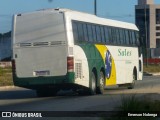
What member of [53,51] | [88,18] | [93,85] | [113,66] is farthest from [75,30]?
[113,66]

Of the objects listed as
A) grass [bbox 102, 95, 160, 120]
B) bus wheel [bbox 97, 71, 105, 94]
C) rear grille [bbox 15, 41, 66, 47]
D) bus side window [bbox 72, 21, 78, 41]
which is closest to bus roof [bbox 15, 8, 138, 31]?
bus side window [bbox 72, 21, 78, 41]

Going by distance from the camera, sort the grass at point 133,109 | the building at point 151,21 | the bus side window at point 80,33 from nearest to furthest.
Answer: the grass at point 133,109, the bus side window at point 80,33, the building at point 151,21

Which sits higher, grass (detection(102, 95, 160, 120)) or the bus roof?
the bus roof

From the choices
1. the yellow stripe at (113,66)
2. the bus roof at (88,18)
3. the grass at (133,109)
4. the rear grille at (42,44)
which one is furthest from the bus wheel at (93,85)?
the grass at (133,109)

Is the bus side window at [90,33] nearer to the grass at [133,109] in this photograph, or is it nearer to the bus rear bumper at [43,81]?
A: the bus rear bumper at [43,81]

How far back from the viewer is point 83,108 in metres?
19.0

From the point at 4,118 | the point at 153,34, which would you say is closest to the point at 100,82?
the point at 4,118

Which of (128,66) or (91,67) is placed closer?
A: (91,67)

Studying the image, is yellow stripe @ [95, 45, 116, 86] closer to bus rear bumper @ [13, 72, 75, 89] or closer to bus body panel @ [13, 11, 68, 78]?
bus body panel @ [13, 11, 68, 78]

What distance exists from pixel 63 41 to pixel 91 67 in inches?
90.2

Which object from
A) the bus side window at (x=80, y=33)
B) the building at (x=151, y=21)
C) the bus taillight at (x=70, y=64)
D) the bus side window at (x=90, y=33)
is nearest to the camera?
the bus taillight at (x=70, y=64)

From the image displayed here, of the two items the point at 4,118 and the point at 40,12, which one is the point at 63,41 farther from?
the point at 4,118

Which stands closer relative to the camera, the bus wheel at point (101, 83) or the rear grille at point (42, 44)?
the rear grille at point (42, 44)

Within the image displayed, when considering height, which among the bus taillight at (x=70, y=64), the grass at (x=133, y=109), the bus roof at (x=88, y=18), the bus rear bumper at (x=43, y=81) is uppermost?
the bus roof at (x=88, y=18)
